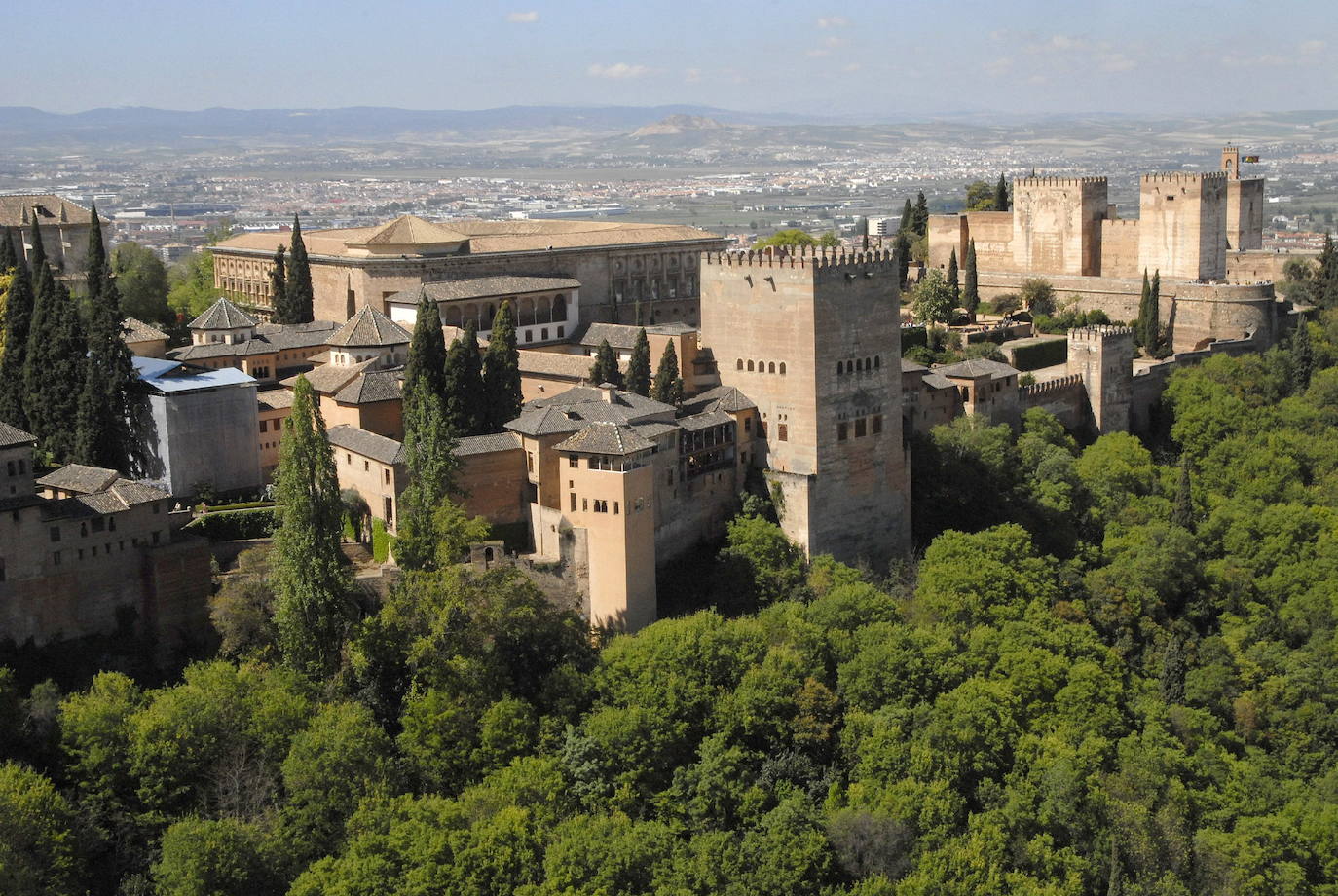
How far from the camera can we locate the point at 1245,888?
27469mm

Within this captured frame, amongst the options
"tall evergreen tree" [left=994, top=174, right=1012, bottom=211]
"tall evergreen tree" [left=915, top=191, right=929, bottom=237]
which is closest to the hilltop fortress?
"tall evergreen tree" [left=915, top=191, right=929, bottom=237]

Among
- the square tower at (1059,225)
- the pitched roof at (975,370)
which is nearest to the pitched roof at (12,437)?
the pitched roof at (975,370)

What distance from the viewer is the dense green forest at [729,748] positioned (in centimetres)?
2583

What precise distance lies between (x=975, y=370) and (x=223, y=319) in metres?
17.7

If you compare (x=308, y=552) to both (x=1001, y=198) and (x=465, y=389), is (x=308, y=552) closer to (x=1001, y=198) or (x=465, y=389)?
(x=465, y=389)

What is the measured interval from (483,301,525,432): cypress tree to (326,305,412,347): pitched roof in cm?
317

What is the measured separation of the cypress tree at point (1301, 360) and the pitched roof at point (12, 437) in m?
34.2

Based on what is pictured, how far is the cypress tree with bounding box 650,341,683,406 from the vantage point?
35719 millimetres

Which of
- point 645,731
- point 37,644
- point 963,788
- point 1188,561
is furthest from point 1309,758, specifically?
point 37,644

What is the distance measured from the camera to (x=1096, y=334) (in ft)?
144

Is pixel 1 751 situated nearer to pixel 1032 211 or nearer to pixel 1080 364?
pixel 1080 364

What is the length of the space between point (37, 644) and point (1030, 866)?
16926mm

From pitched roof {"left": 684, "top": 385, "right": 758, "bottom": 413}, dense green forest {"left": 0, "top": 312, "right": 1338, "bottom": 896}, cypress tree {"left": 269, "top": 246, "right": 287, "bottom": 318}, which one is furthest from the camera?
cypress tree {"left": 269, "top": 246, "right": 287, "bottom": 318}

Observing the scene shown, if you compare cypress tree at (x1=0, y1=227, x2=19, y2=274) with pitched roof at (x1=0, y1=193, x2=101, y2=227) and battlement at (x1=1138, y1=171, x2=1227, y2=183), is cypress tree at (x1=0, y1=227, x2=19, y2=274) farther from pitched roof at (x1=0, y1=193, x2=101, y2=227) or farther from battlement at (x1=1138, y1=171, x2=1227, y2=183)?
battlement at (x1=1138, y1=171, x2=1227, y2=183)
